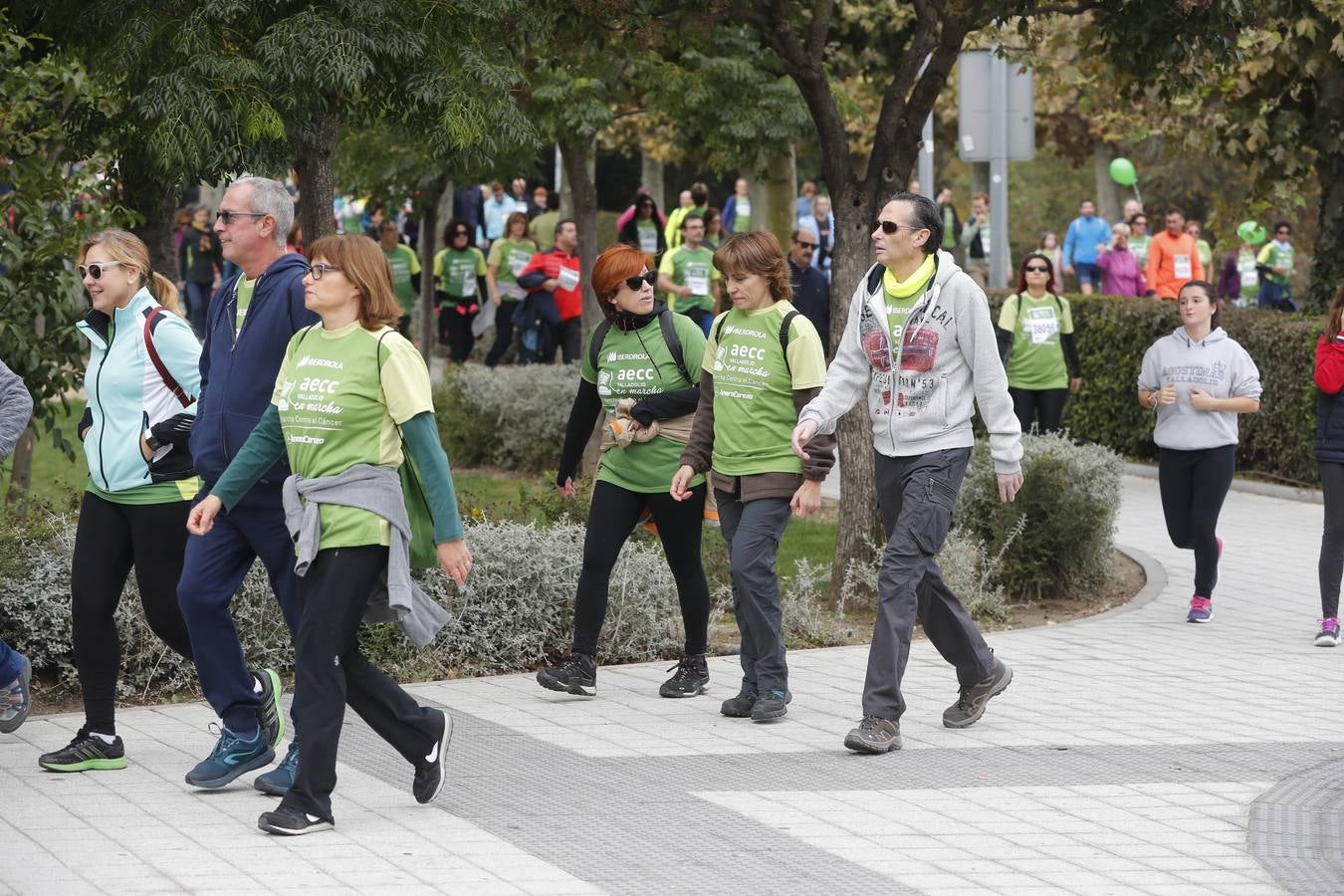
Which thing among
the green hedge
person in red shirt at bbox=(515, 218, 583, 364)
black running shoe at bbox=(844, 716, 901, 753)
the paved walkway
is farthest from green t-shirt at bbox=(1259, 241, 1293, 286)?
black running shoe at bbox=(844, 716, 901, 753)

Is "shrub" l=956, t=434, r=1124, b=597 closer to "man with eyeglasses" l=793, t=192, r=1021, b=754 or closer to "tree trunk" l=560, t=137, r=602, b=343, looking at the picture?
"man with eyeglasses" l=793, t=192, r=1021, b=754

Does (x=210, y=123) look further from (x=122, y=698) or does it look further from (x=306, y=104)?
(x=122, y=698)

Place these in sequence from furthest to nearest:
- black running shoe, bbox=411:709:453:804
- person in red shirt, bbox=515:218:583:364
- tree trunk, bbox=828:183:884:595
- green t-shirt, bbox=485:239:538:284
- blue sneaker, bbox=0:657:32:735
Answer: green t-shirt, bbox=485:239:538:284 → person in red shirt, bbox=515:218:583:364 → tree trunk, bbox=828:183:884:595 → blue sneaker, bbox=0:657:32:735 → black running shoe, bbox=411:709:453:804

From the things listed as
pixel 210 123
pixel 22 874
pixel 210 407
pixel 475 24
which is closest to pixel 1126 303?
pixel 475 24

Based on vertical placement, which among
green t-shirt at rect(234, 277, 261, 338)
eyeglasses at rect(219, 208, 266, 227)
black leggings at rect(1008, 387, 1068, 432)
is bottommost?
black leggings at rect(1008, 387, 1068, 432)

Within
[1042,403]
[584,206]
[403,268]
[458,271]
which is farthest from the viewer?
[403,268]

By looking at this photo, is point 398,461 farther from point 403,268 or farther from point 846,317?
point 403,268

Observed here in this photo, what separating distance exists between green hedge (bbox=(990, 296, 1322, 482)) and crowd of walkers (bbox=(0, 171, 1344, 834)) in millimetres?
5914

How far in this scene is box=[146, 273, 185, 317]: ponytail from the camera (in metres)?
6.55

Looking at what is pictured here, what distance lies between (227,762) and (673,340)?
243 cm

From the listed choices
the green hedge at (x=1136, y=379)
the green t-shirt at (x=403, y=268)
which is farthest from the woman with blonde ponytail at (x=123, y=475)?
the green t-shirt at (x=403, y=268)

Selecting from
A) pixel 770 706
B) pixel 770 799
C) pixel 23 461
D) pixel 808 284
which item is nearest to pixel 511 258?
pixel 808 284

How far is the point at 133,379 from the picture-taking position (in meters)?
6.29

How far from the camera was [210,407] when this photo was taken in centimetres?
597
